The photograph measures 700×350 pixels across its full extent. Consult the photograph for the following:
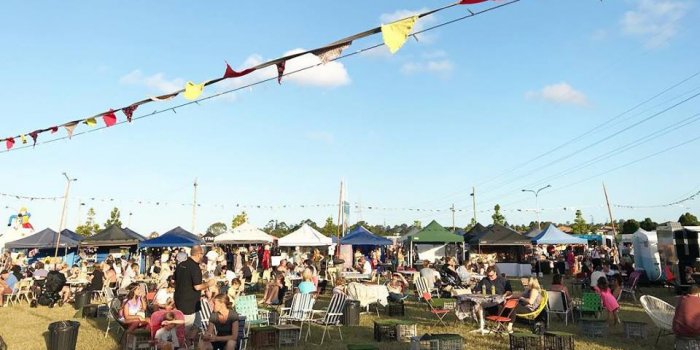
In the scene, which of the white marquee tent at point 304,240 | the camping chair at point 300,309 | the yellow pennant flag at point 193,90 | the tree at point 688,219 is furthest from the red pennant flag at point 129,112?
the tree at point 688,219

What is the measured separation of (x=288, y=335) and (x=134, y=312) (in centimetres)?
237

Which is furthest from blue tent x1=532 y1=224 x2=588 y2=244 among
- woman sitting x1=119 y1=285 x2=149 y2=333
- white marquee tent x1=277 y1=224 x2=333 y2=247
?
woman sitting x1=119 y1=285 x2=149 y2=333

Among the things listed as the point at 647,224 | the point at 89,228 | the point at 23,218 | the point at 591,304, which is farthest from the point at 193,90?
the point at 89,228

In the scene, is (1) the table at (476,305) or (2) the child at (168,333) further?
(1) the table at (476,305)

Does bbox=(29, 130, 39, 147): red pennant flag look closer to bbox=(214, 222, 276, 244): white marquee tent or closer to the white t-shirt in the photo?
the white t-shirt

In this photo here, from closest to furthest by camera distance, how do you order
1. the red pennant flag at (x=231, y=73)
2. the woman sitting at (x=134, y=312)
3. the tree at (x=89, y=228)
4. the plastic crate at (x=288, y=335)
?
the red pennant flag at (x=231, y=73) → the woman sitting at (x=134, y=312) → the plastic crate at (x=288, y=335) → the tree at (x=89, y=228)

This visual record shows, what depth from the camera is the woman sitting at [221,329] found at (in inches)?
229

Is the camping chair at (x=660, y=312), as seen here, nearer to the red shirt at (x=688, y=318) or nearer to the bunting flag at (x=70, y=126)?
the red shirt at (x=688, y=318)

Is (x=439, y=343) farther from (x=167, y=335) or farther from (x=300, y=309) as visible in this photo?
(x=167, y=335)

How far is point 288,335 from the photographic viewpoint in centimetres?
770

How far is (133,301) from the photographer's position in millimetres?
7824

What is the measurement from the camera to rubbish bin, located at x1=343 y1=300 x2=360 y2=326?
9.58m

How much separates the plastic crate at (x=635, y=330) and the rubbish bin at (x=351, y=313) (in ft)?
15.2

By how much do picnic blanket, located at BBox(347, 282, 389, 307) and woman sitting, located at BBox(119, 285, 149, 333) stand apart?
14.8 ft
